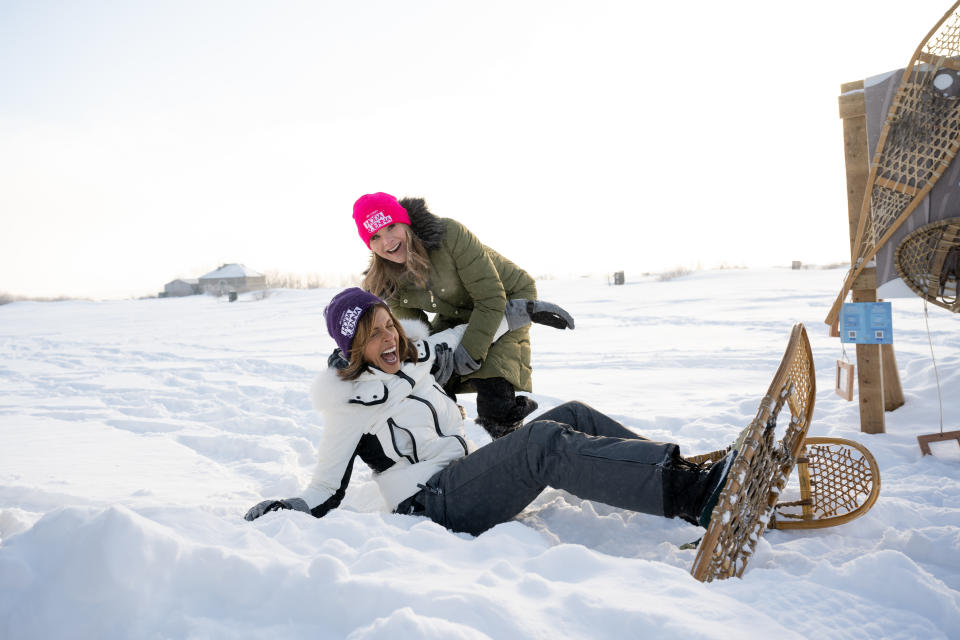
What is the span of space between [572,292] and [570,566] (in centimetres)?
1815

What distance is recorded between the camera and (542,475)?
2230 mm

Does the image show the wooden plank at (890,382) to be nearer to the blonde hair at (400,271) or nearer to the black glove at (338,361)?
the blonde hair at (400,271)

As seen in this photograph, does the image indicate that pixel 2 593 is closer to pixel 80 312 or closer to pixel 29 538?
pixel 29 538

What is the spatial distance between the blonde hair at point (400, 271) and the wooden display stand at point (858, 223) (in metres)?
2.64

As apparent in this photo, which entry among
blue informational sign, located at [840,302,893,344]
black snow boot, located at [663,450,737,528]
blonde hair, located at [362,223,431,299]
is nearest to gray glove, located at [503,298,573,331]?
blonde hair, located at [362,223,431,299]

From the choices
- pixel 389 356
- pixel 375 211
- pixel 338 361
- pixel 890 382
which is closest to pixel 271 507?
pixel 338 361

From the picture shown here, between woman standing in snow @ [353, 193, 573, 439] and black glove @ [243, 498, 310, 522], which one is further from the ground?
woman standing in snow @ [353, 193, 573, 439]

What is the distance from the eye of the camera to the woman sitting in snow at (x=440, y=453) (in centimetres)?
207

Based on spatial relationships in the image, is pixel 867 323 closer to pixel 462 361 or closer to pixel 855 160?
pixel 855 160

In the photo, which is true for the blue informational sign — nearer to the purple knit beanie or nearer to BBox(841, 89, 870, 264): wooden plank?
BBox(841, 89, 870, 264): wooden plank

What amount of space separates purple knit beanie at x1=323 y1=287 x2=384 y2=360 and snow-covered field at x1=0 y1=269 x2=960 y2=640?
72 centimetres

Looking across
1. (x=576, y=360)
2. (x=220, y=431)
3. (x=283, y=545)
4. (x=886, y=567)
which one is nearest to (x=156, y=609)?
(x=283, y=545)

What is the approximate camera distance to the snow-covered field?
1261 mm

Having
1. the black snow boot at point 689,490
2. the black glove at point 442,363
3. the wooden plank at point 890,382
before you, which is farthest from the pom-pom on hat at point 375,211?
the wooden plank at point 890,382
